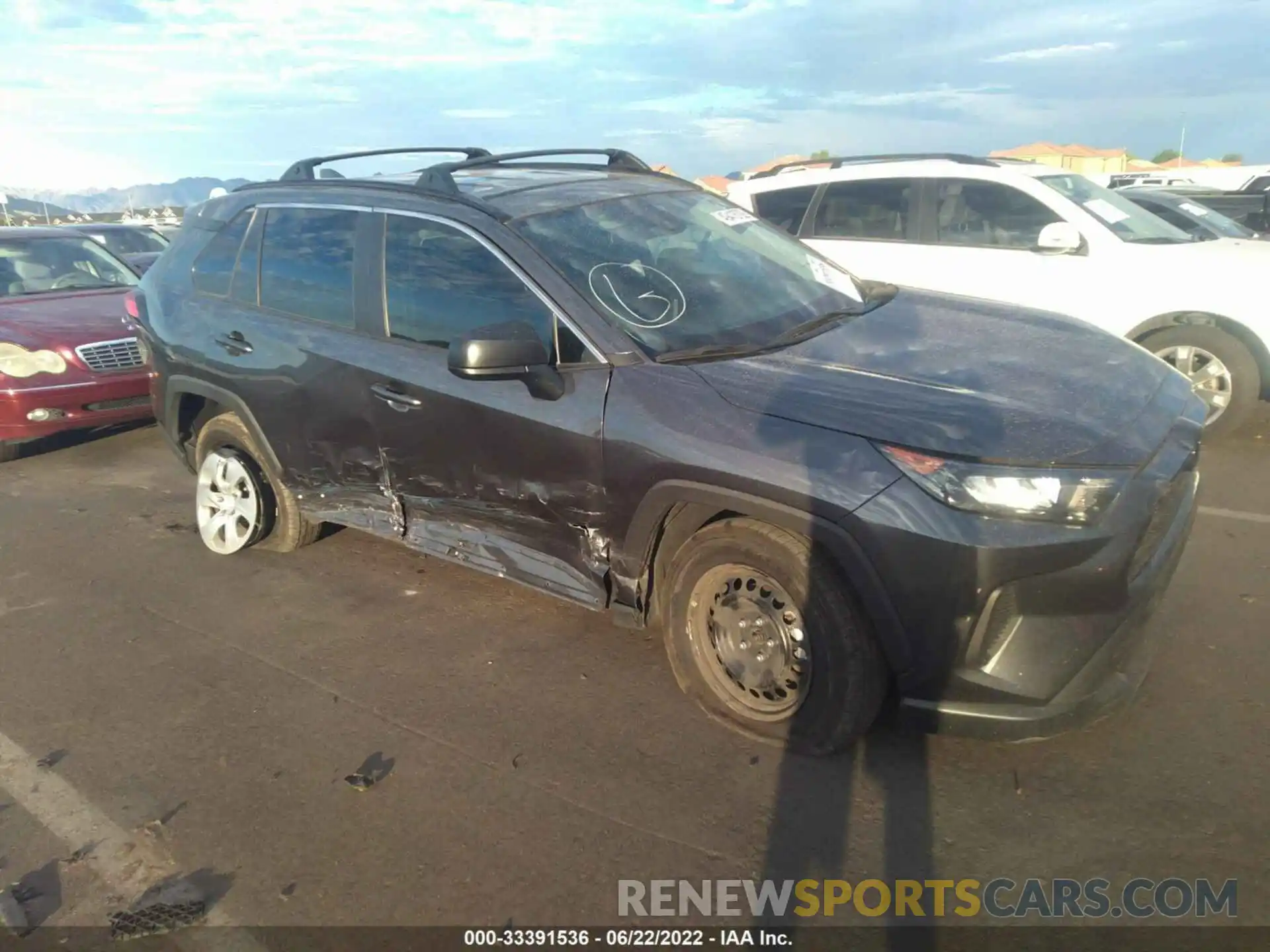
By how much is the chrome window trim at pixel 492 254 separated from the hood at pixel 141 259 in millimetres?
8363

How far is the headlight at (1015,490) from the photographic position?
2.66m

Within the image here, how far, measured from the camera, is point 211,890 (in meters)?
2.74

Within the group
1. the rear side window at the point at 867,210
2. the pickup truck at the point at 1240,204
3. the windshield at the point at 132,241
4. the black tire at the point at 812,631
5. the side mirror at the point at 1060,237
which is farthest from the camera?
the windshield at the point at 132,241

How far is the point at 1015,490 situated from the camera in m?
2.66

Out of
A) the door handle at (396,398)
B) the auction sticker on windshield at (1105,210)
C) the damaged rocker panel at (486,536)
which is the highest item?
the auction sticker on windshield at (1105,210)

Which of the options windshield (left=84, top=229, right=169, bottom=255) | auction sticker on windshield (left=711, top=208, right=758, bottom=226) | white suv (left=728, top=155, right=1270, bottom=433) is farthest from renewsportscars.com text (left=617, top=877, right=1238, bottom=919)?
windshield (left=84, top=229, right=169, bottom=255)

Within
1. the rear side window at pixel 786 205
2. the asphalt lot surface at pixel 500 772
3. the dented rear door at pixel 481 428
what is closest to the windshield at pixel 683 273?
the dented rear door at pixel 481 428

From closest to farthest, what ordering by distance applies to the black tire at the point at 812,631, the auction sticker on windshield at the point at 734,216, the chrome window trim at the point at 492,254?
1. the black tire at the point at 812,631
2. the chrome window trim at the point at 492,254
3. the auction sticker on windshield at the point at 734,216

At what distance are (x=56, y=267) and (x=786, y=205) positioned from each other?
20.9 feet

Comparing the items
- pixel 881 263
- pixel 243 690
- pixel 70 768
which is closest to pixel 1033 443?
pixel 243 690

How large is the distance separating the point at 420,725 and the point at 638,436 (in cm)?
136

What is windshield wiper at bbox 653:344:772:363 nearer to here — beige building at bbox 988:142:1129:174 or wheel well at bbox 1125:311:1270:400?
wheel well at bbox 1125:311:1270:400

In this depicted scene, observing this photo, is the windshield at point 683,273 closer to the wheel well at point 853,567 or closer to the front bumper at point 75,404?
the wheel well at point 853,567

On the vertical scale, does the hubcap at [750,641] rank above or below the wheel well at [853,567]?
below
